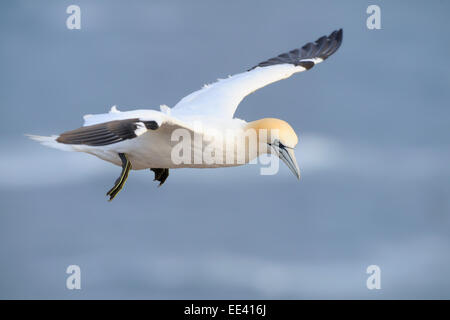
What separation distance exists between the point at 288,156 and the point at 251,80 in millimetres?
3257

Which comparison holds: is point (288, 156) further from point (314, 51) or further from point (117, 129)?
point (314, 51)

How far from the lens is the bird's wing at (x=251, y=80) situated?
15.8 meters

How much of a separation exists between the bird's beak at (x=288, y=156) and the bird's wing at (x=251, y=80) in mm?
1537

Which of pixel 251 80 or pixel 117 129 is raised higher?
pixel 251 80

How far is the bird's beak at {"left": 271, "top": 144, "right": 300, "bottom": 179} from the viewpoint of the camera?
46.0 ft

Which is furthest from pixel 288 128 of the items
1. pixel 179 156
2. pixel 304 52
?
pixel 304 52

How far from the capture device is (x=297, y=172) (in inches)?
556

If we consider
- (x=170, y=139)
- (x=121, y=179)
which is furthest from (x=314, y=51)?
(x=121, y=179)

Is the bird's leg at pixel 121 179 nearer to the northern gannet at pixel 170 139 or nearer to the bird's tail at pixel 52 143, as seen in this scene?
the northern gannet at pixel 170 139

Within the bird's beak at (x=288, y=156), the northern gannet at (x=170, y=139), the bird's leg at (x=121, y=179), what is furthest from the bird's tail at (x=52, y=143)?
the bird's beak at (x=288, y=156)

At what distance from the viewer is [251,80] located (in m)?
16.9

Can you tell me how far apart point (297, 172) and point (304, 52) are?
524 cm

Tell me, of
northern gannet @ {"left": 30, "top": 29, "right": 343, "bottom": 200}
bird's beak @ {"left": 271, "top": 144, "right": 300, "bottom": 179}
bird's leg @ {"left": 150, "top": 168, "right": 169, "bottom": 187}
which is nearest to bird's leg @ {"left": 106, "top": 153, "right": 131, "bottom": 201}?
northern gannet @ {"left": 30, "top": 29, "right": 343, "bottom": 200}

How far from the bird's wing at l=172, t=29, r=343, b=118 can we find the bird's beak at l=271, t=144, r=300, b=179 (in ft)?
5.04
